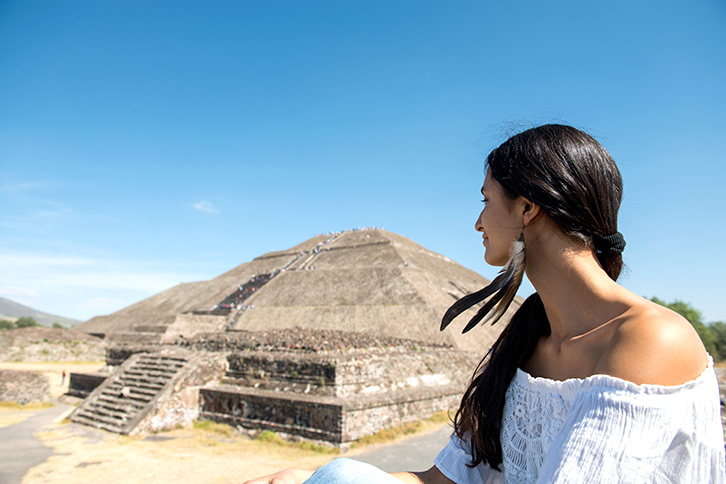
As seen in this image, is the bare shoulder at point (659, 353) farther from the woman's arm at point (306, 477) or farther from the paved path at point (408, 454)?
the paved path at point (408, 454)

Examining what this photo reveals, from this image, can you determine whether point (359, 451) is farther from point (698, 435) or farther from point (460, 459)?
point (698, 435)

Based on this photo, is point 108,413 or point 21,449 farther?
point 108,413

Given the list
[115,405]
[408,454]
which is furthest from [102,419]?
[408,454]

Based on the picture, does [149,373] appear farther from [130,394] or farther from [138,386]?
[130,394]

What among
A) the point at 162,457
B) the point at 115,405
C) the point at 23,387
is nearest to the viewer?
the point at 162,457

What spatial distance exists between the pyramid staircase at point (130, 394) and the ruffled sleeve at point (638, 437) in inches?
446

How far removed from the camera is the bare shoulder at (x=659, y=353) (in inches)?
38.2

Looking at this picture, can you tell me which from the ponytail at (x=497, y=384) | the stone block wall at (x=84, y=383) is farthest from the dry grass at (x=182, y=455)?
the ponytail at (x=497, y=384)

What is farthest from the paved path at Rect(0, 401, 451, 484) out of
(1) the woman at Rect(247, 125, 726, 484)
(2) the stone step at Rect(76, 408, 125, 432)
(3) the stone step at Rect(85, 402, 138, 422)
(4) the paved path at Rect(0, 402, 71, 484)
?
(1) the woman at Rect(247, 125, 726, 484)

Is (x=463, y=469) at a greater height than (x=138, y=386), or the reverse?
(x=463, y=469)

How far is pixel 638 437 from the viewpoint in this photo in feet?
3.10

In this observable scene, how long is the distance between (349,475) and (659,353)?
0.74 metres

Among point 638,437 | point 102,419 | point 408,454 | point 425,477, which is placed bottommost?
point 408,454

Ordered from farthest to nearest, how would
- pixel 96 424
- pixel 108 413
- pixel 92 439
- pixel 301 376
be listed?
pixel 108 413 < pixel 96 424 < pixel 301 376 < pixel 92 439
